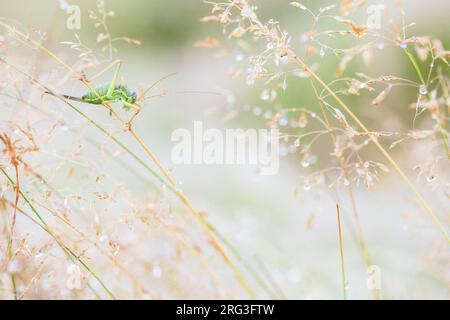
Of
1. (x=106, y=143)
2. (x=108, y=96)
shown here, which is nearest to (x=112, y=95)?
(x=108, y=96)

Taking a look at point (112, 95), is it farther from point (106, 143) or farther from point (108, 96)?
point (106, 143)

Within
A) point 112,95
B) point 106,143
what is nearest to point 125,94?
point 112,95

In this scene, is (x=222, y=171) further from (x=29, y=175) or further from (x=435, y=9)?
(x=29, y=175)

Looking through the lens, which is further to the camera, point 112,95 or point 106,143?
point 106,143

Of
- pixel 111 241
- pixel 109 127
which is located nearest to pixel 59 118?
pixel 109 127
